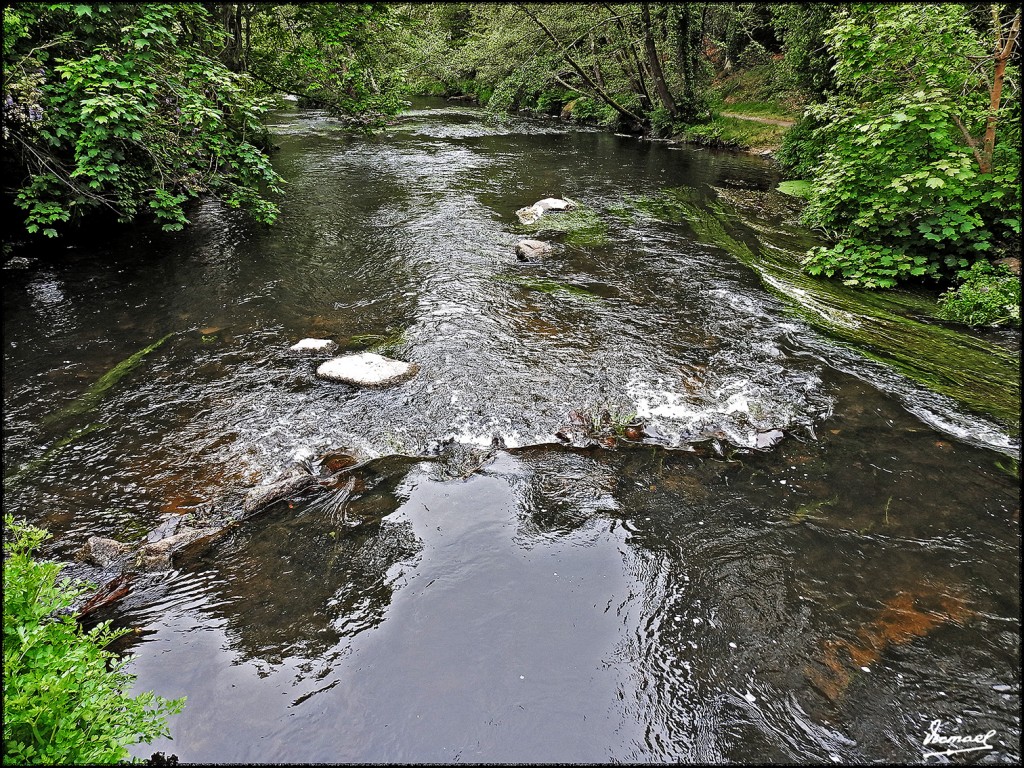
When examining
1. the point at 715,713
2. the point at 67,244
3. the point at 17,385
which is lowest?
the point at 715,713

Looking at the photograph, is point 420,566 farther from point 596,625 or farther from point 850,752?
point 850,752

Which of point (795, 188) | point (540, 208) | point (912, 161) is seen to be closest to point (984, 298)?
point (912, 161)

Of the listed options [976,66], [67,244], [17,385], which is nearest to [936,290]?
[976,66]

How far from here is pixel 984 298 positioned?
288 inches

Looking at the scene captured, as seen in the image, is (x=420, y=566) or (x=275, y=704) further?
(x=420, y=566)

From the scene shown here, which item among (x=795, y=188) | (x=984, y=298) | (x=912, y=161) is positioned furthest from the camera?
(x=795, y=188)

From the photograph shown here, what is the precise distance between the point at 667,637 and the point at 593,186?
1404 centimetres

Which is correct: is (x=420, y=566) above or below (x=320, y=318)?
below

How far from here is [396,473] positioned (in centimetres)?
527

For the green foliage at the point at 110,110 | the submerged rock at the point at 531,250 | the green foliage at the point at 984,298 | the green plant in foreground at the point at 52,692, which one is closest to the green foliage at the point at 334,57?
the green foliage at the point at 110,110

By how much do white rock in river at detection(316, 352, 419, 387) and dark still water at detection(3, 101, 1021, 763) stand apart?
0.51 feet

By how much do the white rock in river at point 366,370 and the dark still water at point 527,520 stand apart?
0.51ft

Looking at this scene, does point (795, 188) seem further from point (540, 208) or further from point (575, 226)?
point (540, 208)

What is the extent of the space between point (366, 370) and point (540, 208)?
7.99 meters
